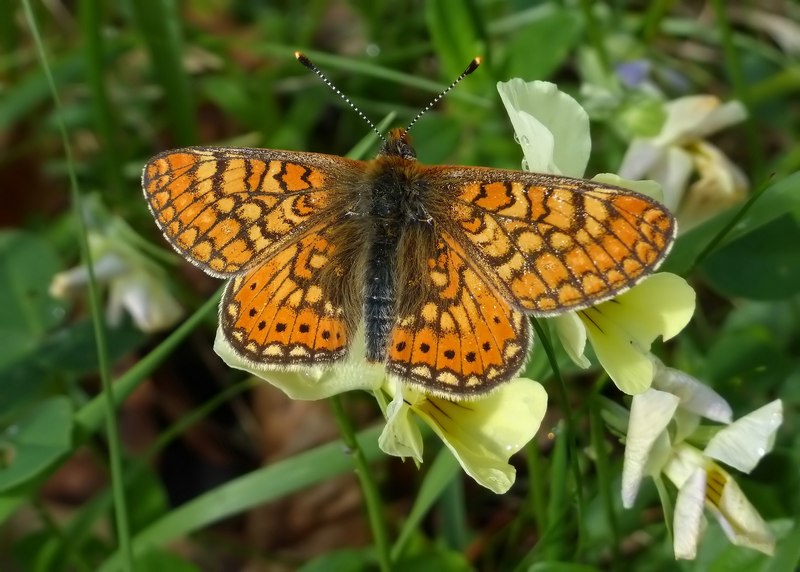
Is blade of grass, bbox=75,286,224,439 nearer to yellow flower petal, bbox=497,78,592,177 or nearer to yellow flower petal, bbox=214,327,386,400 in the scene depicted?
yellow flower petal, bbox=214,327,386,400

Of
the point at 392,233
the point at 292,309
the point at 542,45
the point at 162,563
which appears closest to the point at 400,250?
the point at 392,233

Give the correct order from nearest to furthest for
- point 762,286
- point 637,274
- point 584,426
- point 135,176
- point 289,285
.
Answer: point 637,274, point 289,285, point 762,286, point 584,426, point 135,176

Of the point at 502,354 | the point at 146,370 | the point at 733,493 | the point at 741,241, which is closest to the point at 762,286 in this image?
the point at 741,241

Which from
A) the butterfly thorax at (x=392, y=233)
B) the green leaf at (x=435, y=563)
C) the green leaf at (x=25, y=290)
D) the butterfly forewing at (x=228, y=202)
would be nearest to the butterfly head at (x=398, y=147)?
the butterfly thorax at (x=392, y=233)

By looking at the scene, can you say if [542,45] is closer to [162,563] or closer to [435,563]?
[435,563]

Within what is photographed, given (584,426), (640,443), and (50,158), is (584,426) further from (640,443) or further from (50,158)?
(50,158)

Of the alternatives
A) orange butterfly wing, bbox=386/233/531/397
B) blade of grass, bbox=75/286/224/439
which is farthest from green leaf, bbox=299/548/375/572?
orange butterfly wing, bbox=386/233/531/397
